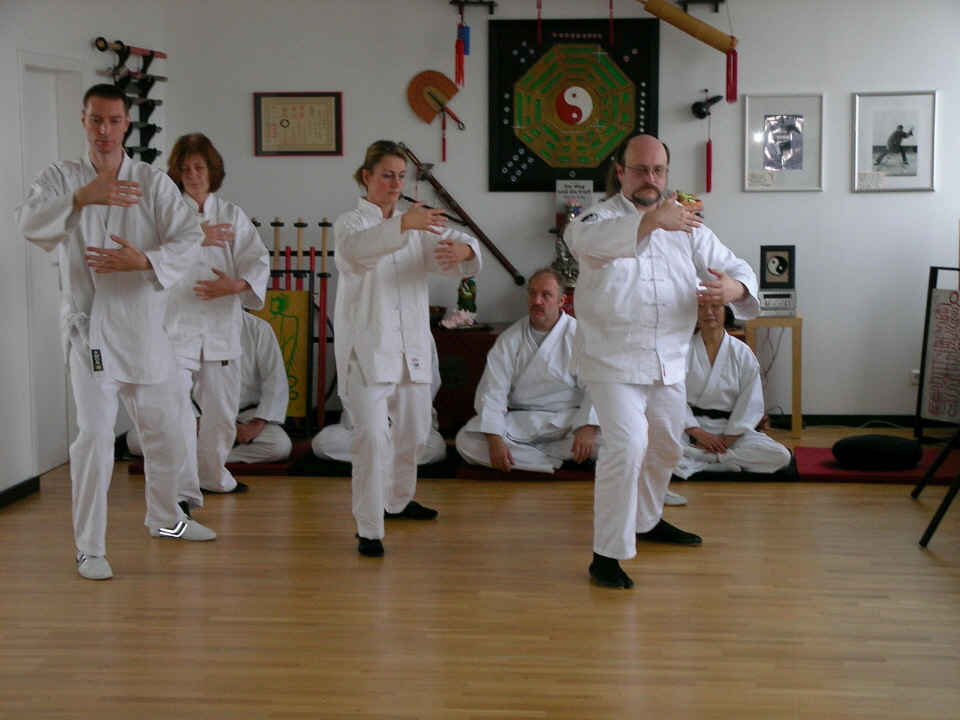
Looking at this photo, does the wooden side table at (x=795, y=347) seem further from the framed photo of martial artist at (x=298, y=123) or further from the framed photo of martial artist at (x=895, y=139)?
the framed photo of martial artist at (x=298, y=123)

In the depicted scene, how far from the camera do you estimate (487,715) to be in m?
2.55

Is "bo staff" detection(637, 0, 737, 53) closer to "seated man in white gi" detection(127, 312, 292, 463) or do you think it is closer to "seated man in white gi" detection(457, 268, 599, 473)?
"seated man in white gi" detection(457, 268, 599, 473)

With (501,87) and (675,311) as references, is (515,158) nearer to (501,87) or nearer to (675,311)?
(501,87)

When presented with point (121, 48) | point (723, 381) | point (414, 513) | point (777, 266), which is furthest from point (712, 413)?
point (121, 48)

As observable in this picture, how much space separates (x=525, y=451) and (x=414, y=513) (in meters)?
0.91

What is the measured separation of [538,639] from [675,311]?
3.80ft

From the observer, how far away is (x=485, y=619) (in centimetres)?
321

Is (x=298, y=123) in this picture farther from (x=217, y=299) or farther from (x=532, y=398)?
(x=532, y=398)

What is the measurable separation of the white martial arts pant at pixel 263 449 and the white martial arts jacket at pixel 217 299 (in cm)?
78

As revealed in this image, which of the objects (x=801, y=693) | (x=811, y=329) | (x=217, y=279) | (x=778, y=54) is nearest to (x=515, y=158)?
(x=778, y=54)

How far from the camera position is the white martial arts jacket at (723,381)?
5164mm

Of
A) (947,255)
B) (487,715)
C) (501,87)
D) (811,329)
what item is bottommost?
(487,715)

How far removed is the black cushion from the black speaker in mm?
1254

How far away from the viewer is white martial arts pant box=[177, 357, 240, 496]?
461 cm
